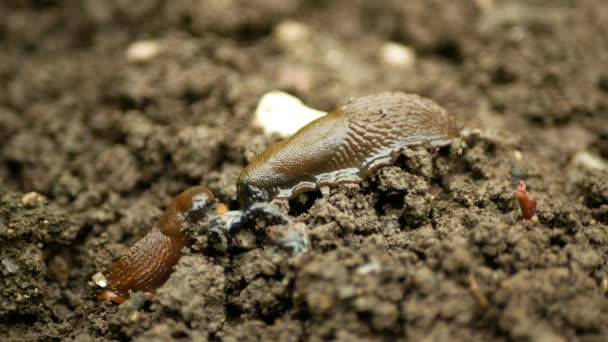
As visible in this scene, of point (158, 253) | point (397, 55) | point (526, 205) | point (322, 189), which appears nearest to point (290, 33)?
point (397, 55)

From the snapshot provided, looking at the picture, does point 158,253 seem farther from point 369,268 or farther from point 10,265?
point 369,268

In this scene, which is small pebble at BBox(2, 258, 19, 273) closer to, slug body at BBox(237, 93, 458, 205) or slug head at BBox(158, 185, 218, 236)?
slug head at BBox(158, 185, 218, 236)

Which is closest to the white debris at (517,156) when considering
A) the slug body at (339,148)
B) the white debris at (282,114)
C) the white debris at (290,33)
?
the slug body at (339,148)

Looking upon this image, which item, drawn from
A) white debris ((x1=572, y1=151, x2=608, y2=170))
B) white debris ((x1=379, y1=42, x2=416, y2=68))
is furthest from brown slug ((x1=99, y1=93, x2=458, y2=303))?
white debris ((x1=379, y1=42, x2=416, y2=68))

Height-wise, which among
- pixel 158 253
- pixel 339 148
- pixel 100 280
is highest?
pixel 339 148

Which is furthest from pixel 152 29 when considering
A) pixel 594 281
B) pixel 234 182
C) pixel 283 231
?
pixel 594 281

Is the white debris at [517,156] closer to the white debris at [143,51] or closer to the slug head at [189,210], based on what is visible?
the slug head at [189,210]

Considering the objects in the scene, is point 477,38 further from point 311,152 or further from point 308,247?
point 308,247
